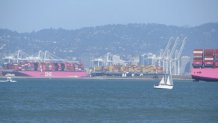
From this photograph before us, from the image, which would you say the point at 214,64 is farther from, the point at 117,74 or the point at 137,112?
the point at 117,74

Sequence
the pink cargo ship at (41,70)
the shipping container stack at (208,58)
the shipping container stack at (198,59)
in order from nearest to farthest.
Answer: the shipping container stack at (208,58), the shipping container stack at (198,59), the pink cargo ship at (41,70)

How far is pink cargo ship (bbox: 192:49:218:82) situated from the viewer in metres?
94.5

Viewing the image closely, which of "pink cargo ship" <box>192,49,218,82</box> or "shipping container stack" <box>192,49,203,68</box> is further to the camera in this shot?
"shipping container stack" <box>192,49,203,68</box>

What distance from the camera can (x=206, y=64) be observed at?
9456cm

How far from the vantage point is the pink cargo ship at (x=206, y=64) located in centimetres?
9450

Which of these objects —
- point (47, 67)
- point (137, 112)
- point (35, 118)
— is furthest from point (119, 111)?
point (47, 67)

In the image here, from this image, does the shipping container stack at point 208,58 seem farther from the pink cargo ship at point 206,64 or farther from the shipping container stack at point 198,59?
the shipping container stack at point 198,59

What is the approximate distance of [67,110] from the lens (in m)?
43.6

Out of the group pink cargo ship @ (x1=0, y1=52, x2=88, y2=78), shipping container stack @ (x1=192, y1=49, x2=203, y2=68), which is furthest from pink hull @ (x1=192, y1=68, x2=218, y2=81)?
pink cargo ship @ (x1=0, y1=52, x2=88, y2=78)

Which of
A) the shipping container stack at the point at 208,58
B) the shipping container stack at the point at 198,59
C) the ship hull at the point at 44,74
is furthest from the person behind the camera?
the ship hull at the point at 44,74


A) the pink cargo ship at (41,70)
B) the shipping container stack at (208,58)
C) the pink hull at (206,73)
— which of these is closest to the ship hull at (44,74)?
the pink cargo ship at (41,70)

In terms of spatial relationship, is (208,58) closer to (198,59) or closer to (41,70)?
(198,59)

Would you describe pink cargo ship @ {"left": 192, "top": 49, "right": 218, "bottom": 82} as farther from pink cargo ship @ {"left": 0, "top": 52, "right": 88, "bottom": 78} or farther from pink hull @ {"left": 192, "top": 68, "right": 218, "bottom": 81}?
pink cargo ship @ {"left": 0, "top": 52, "right": 88, "bottom": 78}

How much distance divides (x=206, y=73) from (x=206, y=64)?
1637 mm
